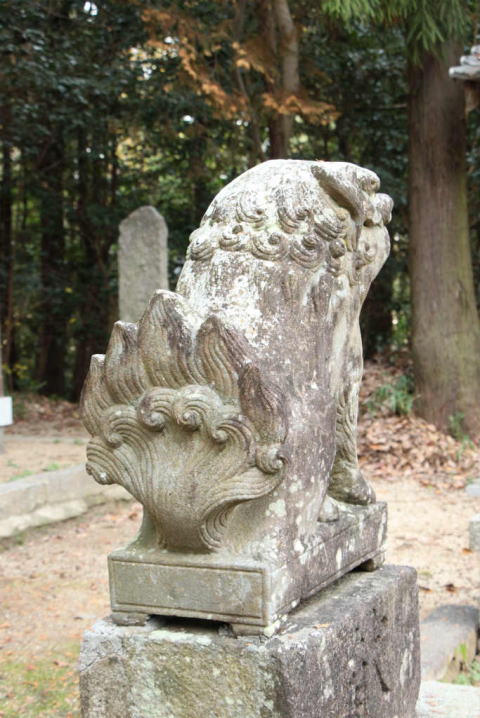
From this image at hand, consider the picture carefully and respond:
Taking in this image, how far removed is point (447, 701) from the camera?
3.02 meters

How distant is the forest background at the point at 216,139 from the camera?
8.51 m

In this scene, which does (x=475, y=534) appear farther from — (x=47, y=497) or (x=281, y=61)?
(x=281, y=61)

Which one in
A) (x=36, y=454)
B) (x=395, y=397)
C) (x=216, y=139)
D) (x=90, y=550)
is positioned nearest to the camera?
(x=90, y=550)

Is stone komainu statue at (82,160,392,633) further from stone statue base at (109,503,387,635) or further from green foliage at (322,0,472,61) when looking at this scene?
green foliage at (322,0,472,61)

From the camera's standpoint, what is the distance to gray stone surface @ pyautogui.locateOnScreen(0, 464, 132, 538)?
6146 mm

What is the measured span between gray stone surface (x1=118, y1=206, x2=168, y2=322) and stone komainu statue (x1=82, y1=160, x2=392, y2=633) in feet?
21.6

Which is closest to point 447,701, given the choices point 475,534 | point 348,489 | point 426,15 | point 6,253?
point 348,489

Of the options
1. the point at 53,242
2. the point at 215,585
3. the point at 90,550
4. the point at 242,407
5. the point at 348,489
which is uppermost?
the point at 53,242

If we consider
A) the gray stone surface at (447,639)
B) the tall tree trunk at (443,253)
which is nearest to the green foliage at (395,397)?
the tall tree trunk at (443,253)

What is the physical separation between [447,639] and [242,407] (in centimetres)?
251

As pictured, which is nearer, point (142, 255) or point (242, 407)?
point (242, 407)

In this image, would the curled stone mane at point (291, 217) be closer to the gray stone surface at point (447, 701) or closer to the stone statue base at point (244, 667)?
the stone statue base at point (244, 667)

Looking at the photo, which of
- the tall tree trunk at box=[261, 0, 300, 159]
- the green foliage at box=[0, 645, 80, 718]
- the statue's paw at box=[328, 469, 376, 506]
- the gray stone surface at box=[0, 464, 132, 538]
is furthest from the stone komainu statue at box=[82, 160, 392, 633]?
the tall tree trunk at box=[261, 0, 300, 159]

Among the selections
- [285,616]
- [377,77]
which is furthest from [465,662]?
[377,77]
